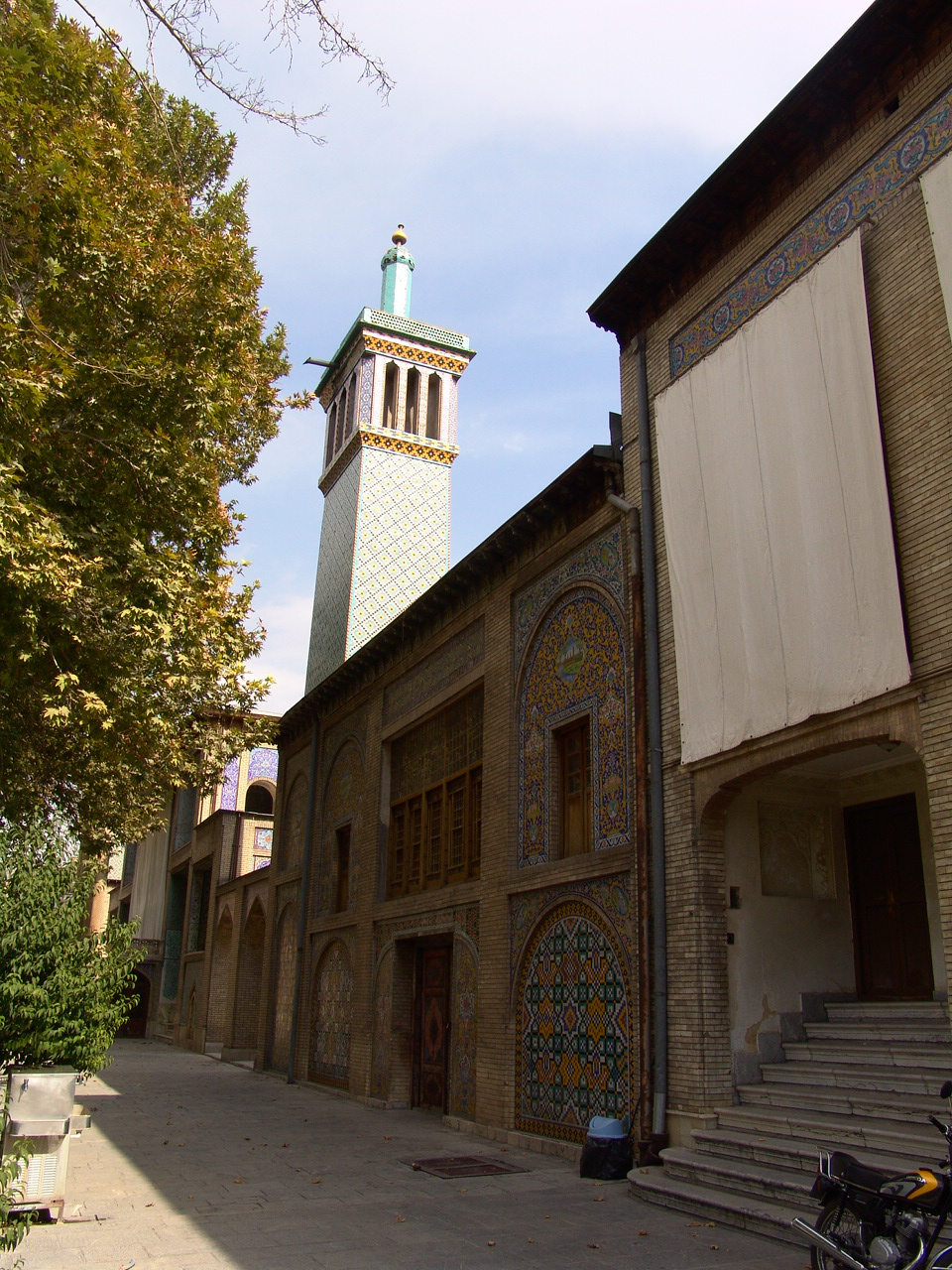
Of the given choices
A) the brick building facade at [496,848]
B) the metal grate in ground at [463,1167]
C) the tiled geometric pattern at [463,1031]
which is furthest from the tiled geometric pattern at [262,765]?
the metal grate in ground at [463,1167]

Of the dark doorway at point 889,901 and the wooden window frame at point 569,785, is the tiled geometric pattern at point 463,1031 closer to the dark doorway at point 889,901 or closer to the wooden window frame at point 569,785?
the wooden window frame at point 569,785

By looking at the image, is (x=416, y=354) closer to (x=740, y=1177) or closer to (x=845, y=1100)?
(x=845, y=1100)

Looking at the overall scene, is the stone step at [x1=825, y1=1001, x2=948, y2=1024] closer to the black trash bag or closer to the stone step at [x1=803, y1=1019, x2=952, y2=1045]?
the stone step at [x1=803, y1=1019, x2=952, y2=1045]

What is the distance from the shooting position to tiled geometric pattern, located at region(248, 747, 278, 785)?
105ft

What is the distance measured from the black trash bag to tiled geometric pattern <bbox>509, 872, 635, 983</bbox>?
152 centimetres

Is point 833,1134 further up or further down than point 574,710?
further down

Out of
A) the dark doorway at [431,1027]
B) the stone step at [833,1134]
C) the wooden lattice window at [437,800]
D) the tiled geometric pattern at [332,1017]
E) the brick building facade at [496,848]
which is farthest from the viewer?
the tiled geometric pattern at [332,1017]

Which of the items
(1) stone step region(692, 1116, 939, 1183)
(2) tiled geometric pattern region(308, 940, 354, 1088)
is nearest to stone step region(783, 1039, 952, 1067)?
(1) stone step region(692, 1116, 939, 1183)

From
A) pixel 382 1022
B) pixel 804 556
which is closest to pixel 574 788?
pixel 804 556

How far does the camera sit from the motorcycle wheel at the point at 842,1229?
17.1ft

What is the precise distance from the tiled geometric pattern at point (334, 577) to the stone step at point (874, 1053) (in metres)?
15.9

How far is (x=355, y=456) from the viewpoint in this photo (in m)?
25.1

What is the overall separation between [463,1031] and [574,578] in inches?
234

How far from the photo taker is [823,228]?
870 centimetres
